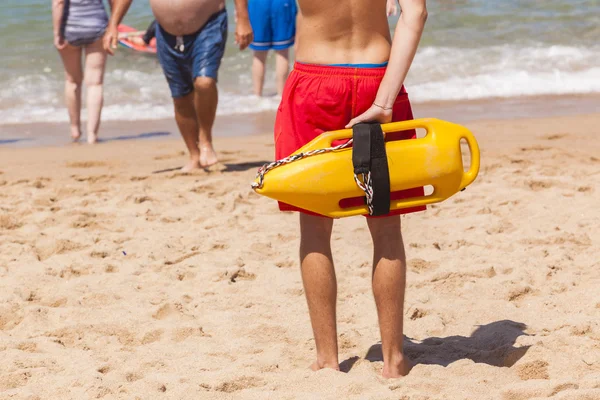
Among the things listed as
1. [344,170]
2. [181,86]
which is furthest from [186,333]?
[181,86]

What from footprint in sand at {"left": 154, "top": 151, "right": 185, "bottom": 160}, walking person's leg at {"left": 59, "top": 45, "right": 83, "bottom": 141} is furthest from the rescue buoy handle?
walking person's leg at {"left": 59, "top": 45, "right": 83, "bottom": 141}

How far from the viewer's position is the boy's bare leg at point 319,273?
9.29 ft

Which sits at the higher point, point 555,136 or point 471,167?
point 471,167

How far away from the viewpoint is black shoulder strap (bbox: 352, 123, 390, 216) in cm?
259

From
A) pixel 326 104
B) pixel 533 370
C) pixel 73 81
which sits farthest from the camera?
pixel 73 81

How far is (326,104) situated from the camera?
2.70m

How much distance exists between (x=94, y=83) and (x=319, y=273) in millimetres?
5658

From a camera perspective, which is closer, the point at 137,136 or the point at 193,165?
the point at 193,165

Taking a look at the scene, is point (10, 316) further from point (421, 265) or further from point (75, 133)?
point (75, 133)

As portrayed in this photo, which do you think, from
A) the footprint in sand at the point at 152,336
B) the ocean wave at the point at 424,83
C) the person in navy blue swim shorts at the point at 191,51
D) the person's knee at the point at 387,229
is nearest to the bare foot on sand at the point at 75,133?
the ocean wave at the point at 424,83

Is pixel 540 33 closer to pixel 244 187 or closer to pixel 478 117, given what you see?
pixel 478 117

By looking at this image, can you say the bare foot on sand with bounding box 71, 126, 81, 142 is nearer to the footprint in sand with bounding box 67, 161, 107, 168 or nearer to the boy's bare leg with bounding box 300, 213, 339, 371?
the footprint in sand with bounding box 67, 161, 107, 168

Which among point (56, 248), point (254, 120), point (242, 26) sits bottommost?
point (254, 120)

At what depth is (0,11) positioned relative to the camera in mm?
14086
